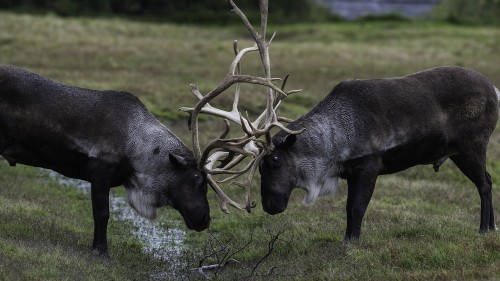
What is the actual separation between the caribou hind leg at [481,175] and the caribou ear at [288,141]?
87.0 inches

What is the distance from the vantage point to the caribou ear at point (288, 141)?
33.6 feet

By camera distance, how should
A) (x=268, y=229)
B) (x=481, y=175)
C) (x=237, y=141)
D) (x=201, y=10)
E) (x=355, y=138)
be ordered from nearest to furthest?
(x=355, y=138) < (x=237, y=141) < (x=481, y=175) < (x=268, y=229) < (x=201, y=10)

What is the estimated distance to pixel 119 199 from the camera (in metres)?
14.2

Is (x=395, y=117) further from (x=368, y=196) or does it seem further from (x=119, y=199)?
(x=119, y=199)

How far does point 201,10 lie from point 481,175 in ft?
163

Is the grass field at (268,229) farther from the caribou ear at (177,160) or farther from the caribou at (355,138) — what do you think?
the caribou ear at (177,160)

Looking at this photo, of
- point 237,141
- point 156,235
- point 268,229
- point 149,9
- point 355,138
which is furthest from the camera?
point 149,9

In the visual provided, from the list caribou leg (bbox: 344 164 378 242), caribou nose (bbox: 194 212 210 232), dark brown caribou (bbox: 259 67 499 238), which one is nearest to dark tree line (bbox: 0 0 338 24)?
caribou nose (bbox: 194 212 210 232)

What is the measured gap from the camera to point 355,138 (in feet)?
34.0

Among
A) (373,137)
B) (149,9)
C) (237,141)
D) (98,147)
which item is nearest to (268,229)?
(237,141)

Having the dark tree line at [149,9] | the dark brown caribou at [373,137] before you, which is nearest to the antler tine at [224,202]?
the dark brown caribou at [373,137]

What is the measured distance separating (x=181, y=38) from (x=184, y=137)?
2373 cm

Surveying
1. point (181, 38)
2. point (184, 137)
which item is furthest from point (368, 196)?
point (181, 38)

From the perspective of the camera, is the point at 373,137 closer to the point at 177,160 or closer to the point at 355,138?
the point at 355,138
